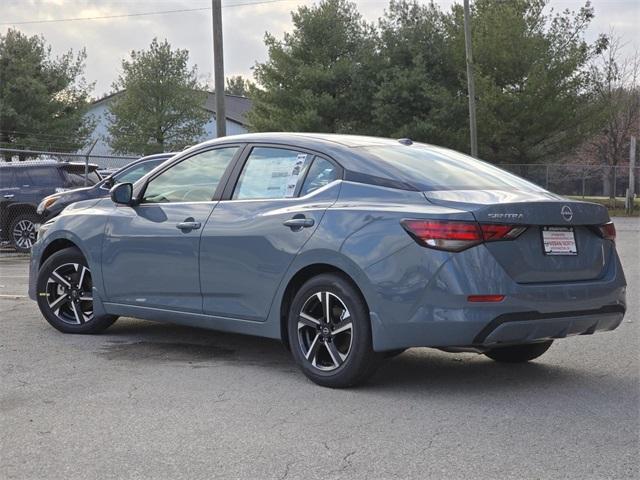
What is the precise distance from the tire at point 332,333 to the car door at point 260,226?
0.87 feet

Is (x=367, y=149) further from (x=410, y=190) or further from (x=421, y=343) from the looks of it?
(x=421, y=343)

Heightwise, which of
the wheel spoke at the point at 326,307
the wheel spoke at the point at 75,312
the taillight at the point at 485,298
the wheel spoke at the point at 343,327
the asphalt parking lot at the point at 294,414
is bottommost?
the asphalt parking lot at the point at 294,414

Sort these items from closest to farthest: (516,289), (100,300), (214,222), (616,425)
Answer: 1. (616,425)
2. (516,289)
3. (214,222)
4. (100,300)

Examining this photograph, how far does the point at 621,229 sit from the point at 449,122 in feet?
44.2

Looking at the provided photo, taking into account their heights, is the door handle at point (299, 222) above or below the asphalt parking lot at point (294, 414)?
above

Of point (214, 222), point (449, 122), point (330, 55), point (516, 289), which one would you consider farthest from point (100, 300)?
point (330, 55)

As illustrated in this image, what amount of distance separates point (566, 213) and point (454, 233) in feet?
2.69

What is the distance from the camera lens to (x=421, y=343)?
5109mm

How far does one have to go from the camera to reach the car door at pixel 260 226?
5.70 metres

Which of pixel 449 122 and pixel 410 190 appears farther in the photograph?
pixel 449 122

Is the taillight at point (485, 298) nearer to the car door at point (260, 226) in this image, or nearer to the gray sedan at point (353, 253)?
the gray sedan at point (353, 253)

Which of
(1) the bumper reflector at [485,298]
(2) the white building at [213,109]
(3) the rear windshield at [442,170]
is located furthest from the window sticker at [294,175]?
(2) the white building at [213,109]

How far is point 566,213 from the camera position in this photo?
5.36 metres

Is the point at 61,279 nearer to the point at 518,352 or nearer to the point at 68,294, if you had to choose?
the point at 68,294
